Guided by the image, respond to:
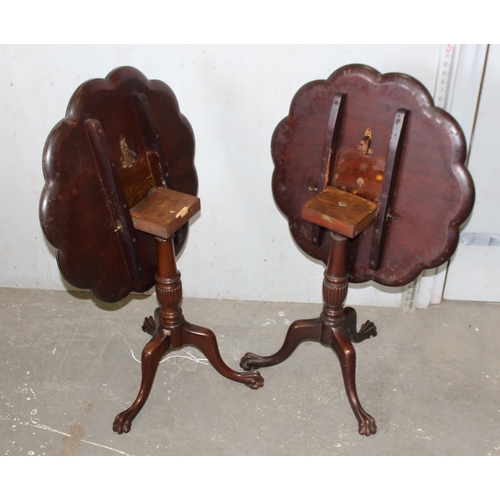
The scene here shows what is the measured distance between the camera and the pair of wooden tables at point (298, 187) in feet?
6.46

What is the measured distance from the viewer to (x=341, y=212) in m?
2.15

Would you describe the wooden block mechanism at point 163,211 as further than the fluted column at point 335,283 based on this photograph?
No

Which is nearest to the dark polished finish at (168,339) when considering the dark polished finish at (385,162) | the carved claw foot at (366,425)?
the carved claw foot at (366,425)

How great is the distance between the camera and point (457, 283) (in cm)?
306

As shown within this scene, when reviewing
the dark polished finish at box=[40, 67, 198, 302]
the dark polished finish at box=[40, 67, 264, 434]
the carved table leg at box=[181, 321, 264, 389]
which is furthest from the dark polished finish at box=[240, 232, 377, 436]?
the dark polished finish at box=[40, 67, 198, 302]

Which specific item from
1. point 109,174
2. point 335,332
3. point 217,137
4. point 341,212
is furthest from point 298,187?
point 109,174

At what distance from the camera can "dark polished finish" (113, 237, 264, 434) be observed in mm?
2331

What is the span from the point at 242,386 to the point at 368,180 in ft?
3.47

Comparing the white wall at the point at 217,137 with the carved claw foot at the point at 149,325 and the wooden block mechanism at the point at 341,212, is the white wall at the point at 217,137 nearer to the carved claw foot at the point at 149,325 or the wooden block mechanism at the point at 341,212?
the carved claw foot at the point at 149,325

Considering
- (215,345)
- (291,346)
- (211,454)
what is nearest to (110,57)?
(215,345)

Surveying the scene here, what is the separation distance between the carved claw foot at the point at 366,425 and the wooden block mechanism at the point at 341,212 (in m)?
0.78

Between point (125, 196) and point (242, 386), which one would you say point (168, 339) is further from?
point (125, 196)

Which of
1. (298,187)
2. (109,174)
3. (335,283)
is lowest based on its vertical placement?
(335,283)

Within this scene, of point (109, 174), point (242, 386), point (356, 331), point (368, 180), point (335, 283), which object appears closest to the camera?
point (109, 174)
